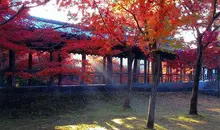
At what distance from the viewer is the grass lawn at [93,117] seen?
38.3 feet

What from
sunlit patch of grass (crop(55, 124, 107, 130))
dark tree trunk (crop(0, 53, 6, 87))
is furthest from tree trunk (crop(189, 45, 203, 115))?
dark tree trunk (crop(0, 53, 6, 87))

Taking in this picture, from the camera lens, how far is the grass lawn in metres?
11.7

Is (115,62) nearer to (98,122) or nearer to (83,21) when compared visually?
(83,21)

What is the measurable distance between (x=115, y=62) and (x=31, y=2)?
20570mm

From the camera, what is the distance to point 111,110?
54.4 ft

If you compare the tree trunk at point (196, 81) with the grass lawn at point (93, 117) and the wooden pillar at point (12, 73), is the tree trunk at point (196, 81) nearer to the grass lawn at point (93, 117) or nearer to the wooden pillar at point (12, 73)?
the grass lawn at point (93, 117)

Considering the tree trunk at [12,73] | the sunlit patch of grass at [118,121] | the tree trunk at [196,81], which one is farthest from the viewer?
the tree trunk at [12,73]

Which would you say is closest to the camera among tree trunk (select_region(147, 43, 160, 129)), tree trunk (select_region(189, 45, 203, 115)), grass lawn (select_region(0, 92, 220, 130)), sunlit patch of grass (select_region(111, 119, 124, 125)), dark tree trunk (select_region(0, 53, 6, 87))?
tree trunk (select_region(147, 43, 160, 129))

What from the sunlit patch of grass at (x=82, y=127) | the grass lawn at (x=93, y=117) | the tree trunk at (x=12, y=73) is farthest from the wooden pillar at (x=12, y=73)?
the sunlit patch of grass at (x=82, y=127)

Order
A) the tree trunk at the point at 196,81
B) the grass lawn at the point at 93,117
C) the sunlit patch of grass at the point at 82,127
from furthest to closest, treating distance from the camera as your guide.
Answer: the tree trunk at the point at 196,81 → the grass lawn at the point at 93,117 → the sunlit patch of grass at the point at 82,127

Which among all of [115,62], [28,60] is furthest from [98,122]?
[115,62]

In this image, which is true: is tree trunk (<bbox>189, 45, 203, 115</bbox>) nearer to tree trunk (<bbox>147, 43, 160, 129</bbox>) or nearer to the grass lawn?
the grass lawn

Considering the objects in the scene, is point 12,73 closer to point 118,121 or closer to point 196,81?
point 118,121

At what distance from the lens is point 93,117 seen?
546 inches
